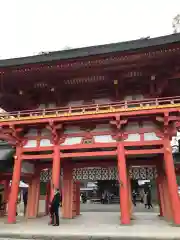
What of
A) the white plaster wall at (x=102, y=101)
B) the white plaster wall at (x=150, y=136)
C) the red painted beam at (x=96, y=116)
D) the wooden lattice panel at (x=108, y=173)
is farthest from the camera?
the wooden lattice panel at (x=108, y=173)

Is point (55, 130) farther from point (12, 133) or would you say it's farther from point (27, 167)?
point (27, 167)

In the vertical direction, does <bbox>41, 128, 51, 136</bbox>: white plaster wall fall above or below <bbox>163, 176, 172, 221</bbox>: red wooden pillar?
above

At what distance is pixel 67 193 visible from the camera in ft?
45.9

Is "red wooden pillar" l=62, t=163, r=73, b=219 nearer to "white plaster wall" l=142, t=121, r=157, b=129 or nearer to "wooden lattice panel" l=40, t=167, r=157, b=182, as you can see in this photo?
"wooden lattice panel" l=40, t=167, r=157, b=182

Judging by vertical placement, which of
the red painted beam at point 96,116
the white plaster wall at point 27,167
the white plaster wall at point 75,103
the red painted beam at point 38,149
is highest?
the white plaster wall at point 75,103

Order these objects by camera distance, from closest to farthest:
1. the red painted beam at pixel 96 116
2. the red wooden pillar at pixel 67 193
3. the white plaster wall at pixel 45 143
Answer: the red painted beam at pixel 96 116, the white plaster wall at pixel 45 143, the red wooden pillar at pixel 67 193

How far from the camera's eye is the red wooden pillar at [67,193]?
13804 millimetres

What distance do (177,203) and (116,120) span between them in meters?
4.65

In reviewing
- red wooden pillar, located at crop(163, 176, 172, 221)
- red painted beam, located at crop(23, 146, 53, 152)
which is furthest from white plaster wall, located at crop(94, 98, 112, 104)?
red wooden pillar, located at crop(163, 176, 172, 221)

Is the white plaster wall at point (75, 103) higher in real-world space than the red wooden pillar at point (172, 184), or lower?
higher

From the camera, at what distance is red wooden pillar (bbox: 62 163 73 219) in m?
13.8

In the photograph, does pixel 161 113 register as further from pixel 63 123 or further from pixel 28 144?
pixel 28 144

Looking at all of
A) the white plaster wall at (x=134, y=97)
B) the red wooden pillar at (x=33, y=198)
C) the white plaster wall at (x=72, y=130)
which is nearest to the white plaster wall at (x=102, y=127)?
the white plaster wall at (x=72, y=130)

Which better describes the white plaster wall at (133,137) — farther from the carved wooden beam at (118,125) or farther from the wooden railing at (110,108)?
the wooden railing at (110,108)
